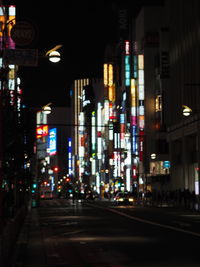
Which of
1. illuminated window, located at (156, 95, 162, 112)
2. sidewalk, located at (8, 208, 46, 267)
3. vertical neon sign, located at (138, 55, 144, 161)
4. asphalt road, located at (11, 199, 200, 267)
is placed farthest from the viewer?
vertical neon sign, located at (138, 55, 144, 161)

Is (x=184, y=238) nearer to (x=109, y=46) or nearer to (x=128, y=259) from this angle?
(x=128, y=259)

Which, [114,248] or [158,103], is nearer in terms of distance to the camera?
[114,248]

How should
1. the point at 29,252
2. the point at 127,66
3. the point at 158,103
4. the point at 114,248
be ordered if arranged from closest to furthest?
the point at 29,252 < the point at 114,248 < the point at 158,103 < the point at 127,66

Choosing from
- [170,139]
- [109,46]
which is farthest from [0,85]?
[109,46]

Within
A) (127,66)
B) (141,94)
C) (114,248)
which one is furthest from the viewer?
(127,66)

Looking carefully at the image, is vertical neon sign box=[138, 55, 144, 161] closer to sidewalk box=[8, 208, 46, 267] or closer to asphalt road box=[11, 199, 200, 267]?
asphalt road box=[11, 199, 200, 267]

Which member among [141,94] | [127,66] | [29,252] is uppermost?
[127,66]

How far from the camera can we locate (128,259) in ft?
57.7

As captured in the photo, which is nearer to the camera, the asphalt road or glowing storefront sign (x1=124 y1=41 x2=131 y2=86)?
the asphalt road

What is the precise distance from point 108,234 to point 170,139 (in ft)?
220

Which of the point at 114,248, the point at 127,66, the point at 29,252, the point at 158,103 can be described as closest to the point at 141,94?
the point at 158,103

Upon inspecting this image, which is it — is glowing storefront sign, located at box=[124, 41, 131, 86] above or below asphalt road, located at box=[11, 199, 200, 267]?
above

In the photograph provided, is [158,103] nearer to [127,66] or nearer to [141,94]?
[141,94]

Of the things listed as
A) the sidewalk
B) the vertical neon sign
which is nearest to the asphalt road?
the sidewalk
